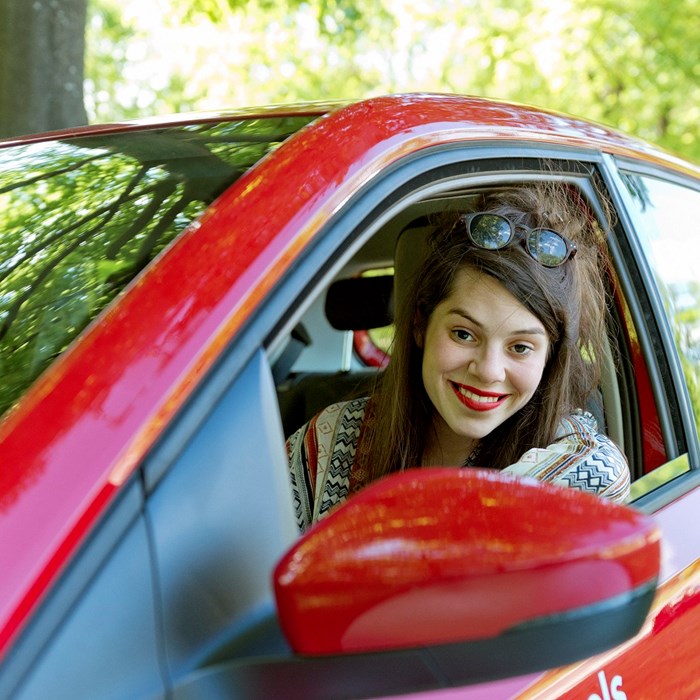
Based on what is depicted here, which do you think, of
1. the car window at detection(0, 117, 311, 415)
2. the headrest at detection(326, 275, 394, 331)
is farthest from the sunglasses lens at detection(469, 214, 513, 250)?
the headrest at detection(326, 275, 394, 331)

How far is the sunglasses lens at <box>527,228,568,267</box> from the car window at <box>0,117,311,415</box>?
569 millimetres

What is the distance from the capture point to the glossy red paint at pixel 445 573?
102 centimetres

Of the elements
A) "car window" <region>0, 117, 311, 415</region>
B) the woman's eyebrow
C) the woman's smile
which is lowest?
the woman's smile

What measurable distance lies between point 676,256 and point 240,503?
4.84 ft

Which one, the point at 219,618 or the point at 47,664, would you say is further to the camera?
the point at 219,618

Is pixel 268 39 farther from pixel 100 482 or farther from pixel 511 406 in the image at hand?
pixel 100 482

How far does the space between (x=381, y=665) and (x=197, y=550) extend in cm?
22

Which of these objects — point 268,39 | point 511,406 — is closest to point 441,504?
point 511,406

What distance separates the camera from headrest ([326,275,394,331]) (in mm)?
3029

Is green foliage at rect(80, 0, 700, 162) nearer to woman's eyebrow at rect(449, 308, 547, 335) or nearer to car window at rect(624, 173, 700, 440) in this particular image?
car window at rect(624, 173, 700, 440)

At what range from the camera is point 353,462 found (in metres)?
2.31

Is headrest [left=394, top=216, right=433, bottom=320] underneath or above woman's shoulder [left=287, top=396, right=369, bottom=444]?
above

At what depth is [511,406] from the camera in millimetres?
2016

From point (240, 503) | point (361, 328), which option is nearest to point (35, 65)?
point (361, 328)
